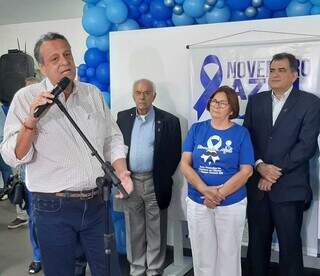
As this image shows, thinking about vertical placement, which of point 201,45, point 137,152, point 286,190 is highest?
point 201,45

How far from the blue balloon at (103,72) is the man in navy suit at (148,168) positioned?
0.52m

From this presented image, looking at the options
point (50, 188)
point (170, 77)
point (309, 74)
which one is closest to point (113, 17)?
point (170, 77)

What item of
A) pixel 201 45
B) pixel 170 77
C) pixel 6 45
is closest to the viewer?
pixel 201 45

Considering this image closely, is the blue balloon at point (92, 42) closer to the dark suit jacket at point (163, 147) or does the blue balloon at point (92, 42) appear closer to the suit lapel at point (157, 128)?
Answer: the dark suit jacket at point (163, 147)

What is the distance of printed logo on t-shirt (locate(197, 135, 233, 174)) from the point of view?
2.68m

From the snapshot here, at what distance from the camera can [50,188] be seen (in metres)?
1.76

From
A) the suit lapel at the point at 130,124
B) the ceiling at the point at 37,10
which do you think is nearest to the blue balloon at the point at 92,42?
the suit lapel at the point at 130,124

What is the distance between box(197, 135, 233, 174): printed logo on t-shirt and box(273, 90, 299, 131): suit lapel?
336 mm

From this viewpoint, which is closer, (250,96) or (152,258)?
(250,96)

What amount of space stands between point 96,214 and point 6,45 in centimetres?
565

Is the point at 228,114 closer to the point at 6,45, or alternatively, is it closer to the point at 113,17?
the point at 113,17

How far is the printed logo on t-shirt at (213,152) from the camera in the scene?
2.68 metres

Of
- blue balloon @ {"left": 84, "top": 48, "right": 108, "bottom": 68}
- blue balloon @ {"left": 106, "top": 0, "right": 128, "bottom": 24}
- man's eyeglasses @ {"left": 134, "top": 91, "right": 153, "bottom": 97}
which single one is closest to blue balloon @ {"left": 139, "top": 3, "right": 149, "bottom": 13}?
blue balloon @ {"left": 106, "top": 0, "right": 128, "bottom": 24}

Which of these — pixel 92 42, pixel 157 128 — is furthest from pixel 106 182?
pixel 92 42
